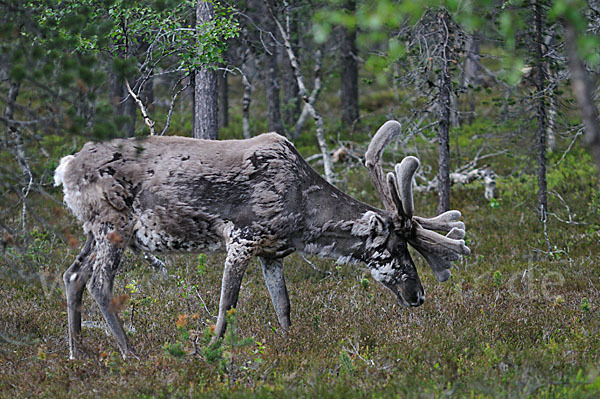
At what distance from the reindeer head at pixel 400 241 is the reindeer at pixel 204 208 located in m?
0.05

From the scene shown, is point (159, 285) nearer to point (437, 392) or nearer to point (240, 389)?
point (240, 389)

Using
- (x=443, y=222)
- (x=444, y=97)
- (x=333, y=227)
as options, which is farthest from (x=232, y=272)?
(x=444, y=97)

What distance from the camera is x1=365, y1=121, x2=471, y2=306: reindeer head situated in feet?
22.5

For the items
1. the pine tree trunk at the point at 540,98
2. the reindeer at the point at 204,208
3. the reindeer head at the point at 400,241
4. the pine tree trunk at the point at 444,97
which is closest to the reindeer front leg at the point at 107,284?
the reindeer at the point at 204,208

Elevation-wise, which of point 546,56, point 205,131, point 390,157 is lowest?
point 390,157

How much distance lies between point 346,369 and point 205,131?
16.2ft

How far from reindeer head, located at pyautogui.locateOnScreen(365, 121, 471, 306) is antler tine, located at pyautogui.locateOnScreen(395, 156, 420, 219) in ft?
0.05

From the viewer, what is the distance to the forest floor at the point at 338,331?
5.39 m

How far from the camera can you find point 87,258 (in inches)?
257

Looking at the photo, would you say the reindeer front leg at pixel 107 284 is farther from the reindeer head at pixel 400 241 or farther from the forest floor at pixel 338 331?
the reindeer head at pixel 400 241

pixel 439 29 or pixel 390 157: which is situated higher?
pixel 439 29

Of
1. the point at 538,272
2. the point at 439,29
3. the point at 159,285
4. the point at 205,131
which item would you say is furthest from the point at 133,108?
the point at 538,272

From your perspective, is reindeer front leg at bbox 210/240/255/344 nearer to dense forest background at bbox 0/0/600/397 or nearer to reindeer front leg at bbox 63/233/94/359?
dense forest background at bbox 0/0/600/397

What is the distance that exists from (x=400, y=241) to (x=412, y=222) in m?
0.26
